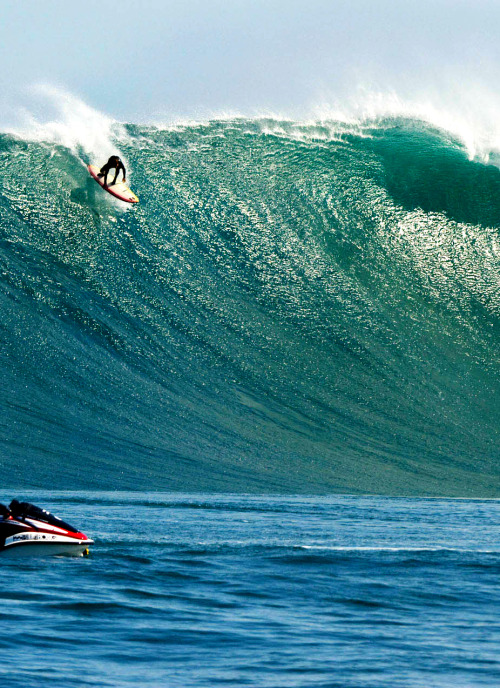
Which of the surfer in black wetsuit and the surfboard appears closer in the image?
the surfer in black wetsuit

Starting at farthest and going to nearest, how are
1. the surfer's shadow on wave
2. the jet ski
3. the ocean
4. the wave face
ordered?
the surfer's shadow on wave
the wave face
the jet ski
the ocean

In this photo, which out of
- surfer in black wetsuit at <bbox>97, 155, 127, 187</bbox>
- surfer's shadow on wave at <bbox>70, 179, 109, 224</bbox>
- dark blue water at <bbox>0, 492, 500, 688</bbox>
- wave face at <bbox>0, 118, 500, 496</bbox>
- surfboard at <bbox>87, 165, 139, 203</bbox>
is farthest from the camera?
surfer's shadow on wave at <bbox>70, 179, 109, 224</bbox>

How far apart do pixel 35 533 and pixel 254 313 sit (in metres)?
14.7

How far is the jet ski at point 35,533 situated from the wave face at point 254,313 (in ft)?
25.1

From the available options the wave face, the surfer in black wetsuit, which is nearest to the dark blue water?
the wave face

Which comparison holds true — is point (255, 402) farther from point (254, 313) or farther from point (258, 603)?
point (258, 603)

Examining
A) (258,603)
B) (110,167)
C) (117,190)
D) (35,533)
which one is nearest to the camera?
(258,603)

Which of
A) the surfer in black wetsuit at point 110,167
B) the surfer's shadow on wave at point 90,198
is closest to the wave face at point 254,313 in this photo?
the surfer's shadow on wave at point 90,198

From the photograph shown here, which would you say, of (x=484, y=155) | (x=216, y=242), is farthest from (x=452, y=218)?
(x=216, y=242)

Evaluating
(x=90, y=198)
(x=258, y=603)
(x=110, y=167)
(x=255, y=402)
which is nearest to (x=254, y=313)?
(x=255, y=402)

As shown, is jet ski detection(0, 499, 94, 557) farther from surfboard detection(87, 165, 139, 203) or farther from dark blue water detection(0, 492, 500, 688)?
surfboard detection(87, 165, 139, 203)

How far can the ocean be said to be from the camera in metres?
8.91

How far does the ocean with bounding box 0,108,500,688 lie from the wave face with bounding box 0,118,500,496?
70 millimetres

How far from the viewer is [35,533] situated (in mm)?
12781
